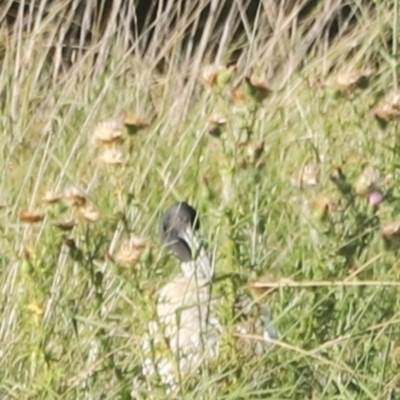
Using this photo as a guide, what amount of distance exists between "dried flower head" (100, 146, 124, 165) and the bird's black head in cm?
31

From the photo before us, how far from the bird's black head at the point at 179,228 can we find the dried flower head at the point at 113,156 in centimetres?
31

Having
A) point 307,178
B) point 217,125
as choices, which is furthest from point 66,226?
point 307,178

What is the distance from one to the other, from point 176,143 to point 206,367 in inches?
53.2

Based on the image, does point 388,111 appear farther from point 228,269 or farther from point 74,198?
point 74,198

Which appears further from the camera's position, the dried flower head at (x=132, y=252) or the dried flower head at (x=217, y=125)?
the dried flower head at (x=217, y=125)

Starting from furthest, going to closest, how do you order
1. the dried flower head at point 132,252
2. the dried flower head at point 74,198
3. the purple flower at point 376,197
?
the purple flower at point 376,197
the dried flower head at point 74,198
the dried flower head at point 132,252

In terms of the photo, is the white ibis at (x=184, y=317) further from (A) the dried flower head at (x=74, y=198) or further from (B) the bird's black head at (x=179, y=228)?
(A) the dried flower head at (x=74, y=198)

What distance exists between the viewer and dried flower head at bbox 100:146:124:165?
220cm

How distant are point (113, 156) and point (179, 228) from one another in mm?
373

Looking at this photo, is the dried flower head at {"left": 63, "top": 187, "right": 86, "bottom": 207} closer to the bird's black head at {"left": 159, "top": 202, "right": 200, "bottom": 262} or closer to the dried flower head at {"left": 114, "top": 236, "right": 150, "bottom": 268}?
the dried flower head at {"left": 114, "top": 236, "right": 150, "bottom": 268}

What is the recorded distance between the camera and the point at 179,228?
2.55 meters

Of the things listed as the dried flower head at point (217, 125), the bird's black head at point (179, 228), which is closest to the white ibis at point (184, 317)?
the bird's black head at point (179, 228)

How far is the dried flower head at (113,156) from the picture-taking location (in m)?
Answer: 2.20

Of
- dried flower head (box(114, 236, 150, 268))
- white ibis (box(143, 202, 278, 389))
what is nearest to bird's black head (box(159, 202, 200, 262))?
white ibis (box(143, 202, 278, 389))
